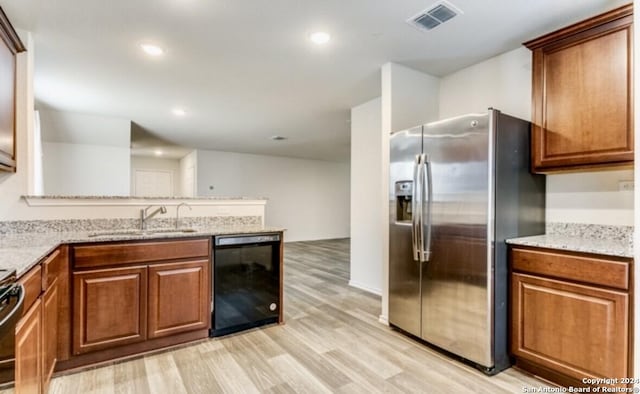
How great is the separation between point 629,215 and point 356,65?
7.94 feet

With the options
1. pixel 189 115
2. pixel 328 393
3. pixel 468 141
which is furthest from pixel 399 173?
pixel 189 115

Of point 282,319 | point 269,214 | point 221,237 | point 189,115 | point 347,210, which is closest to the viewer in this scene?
point 221,237

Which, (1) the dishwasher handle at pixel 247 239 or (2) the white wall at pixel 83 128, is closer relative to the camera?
(1) the dishwasher handle at pixel 247 239

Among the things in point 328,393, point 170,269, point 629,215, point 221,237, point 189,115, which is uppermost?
point 189,115

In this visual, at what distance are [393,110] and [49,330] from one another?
305cm

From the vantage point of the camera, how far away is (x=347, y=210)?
10.0 m

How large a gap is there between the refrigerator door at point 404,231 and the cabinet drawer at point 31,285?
232cm

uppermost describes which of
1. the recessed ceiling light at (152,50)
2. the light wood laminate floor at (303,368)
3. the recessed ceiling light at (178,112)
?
the recessed ceiling light at (152,50)

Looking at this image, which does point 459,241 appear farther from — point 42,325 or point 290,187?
point 290,187

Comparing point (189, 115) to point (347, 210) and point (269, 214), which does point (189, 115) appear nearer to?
point (269, 214)

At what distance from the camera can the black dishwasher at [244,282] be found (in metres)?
2.64

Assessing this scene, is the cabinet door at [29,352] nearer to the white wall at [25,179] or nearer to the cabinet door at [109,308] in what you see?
the cabinet door at [109,308]

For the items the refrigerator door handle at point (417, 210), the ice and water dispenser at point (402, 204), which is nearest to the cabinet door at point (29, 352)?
the refrigerator door handle at point (417, 210)

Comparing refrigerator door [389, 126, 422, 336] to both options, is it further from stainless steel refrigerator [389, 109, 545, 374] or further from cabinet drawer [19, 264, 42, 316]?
cabinet drawer [19, 264, 42, 316]
